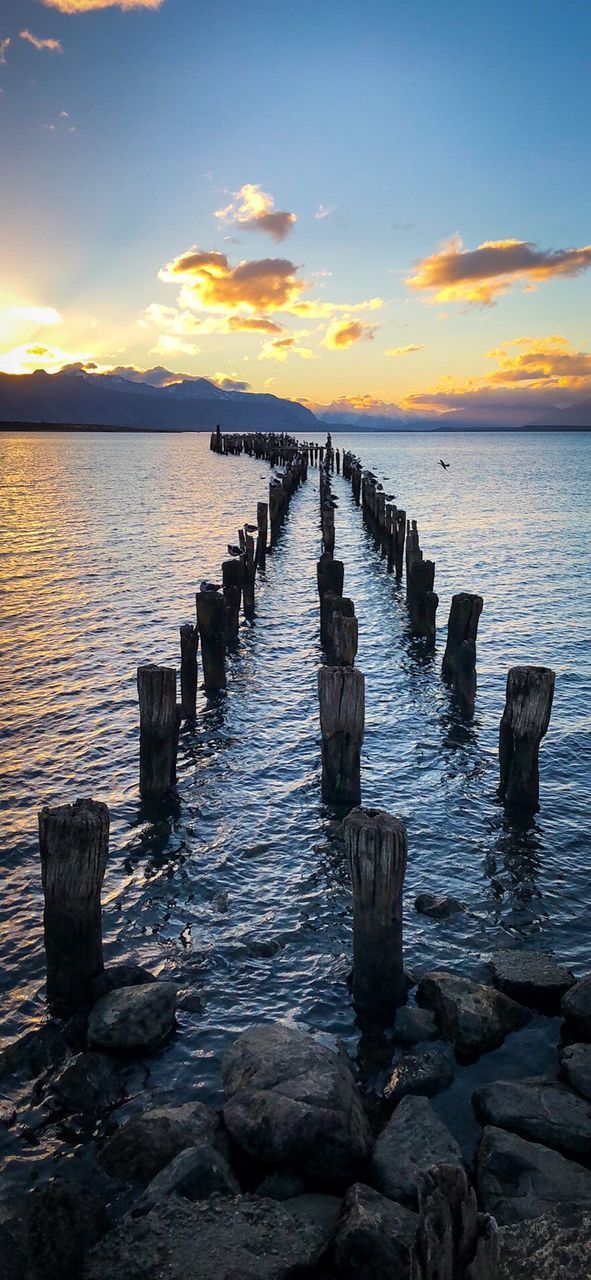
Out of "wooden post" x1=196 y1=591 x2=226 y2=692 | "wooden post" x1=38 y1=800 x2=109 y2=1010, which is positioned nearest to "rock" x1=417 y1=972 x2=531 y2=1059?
"wooden post" x1=38 y1=800 x2=109 y2=1010

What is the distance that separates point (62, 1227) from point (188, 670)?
10263mm

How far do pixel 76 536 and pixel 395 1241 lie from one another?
131 ft

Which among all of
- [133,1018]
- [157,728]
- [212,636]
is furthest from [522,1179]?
[212,636]

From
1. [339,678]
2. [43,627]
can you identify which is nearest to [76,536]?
[43,627]

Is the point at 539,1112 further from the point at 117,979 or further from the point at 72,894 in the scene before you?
the point at 72,894

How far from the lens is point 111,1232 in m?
5.15

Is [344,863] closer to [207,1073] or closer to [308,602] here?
[207,1073]

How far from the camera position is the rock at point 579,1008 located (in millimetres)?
7164

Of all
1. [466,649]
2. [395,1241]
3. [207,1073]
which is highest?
[466,649]

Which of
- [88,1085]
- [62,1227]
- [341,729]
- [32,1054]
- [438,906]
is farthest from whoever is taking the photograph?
[341,729]

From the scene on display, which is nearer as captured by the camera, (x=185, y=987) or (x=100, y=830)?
(x=100, y=830)

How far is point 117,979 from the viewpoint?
7.73 m

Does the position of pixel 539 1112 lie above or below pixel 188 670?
below

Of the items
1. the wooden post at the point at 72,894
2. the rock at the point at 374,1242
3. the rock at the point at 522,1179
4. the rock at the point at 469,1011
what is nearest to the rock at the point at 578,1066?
the rock at the point at 469,1011
